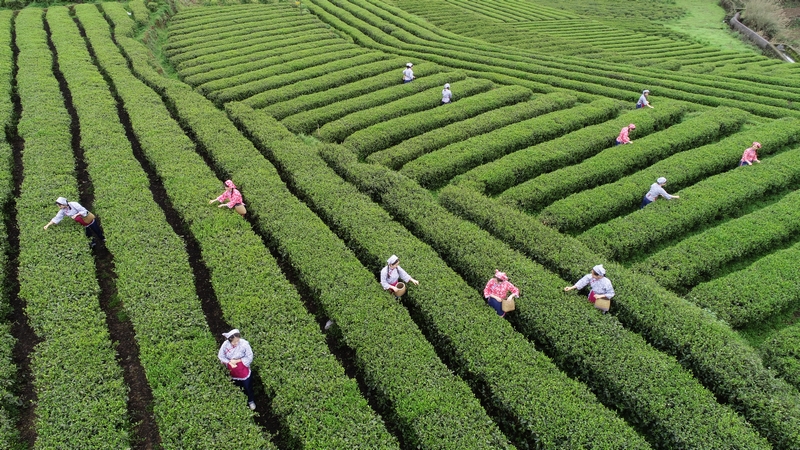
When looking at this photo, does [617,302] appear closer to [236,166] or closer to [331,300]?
[331,300]

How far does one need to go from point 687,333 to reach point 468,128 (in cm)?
1153

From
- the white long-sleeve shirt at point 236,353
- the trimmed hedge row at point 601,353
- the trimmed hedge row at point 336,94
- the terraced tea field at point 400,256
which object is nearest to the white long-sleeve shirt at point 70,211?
the terraced tea field at point 400,256

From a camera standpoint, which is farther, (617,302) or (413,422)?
(617,302)

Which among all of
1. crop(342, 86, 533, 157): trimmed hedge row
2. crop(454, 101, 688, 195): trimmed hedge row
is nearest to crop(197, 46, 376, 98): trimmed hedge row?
crop(342, 86, 533, 157): trimmed hedge row

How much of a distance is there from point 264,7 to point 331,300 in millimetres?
35944

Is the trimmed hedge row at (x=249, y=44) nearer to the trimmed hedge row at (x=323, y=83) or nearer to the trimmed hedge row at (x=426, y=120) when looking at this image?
the trimmed hedge row at (x=323, y=83)

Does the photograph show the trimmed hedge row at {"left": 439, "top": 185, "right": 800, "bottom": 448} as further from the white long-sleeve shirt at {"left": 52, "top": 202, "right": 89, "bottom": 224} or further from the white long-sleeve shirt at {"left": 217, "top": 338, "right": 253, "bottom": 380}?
the white long-sleeve shirt at {"left": 52, "top": 202, "right": 89, "bottom": 224}

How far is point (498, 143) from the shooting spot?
1722cm

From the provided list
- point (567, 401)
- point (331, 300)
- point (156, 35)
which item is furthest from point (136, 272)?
point (156, 35)

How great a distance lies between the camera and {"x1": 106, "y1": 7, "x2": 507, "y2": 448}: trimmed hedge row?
26.1 feet

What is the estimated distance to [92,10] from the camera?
109 ft

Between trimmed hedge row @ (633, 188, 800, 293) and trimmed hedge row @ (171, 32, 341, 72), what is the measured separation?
81.0 ft

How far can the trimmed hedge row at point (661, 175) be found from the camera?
45.0 feet

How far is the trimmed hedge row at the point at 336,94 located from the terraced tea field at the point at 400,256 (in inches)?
7.7
